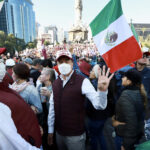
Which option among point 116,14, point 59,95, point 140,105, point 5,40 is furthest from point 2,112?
point 5,40

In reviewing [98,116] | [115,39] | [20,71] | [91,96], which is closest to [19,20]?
[20,71]

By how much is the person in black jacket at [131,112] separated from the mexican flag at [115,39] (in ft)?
0.91

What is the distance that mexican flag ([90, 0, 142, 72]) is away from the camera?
6.37 feet

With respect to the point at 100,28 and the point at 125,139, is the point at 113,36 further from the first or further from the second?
the point at 125,139

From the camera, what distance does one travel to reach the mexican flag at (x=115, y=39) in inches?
76.5

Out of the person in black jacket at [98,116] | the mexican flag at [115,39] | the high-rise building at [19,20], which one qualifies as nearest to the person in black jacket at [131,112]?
the mexican flag at [115,39]

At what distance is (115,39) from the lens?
79.1 inches

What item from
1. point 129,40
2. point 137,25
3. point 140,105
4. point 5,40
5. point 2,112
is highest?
point 137,25

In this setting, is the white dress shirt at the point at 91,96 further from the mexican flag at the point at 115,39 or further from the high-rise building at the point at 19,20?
the high-rise building at the point at 19,20

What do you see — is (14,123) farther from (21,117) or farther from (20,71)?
(20,71)

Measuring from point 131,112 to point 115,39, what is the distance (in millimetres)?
960

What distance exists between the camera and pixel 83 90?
181 centimetres

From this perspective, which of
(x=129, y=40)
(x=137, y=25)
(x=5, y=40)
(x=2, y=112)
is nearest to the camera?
(x=2, y=112)

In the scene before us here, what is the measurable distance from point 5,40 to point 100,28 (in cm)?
3997
